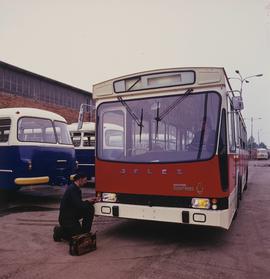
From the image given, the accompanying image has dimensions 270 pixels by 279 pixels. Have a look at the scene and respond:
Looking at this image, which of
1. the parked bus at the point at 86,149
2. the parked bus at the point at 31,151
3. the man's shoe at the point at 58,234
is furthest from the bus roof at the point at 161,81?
the parked bus at the point at 86,149

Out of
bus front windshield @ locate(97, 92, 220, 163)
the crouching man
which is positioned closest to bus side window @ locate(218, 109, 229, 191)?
bus front windshield @ locate(97, 92, 220, 163)

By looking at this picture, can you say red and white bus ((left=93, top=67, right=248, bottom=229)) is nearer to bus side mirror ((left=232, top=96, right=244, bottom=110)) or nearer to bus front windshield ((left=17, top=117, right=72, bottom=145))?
bus side mirror ((left=232, top=96, right=244, bottom=110))

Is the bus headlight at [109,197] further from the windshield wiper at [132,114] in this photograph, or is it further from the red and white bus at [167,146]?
the windshield wiper at [132,114]

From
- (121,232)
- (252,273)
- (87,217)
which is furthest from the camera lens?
(121,232)

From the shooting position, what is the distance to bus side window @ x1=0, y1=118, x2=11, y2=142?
Answer: 11203mm

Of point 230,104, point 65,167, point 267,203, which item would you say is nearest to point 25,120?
point 65,167

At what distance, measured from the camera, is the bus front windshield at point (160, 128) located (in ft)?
20.5

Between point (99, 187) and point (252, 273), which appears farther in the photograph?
point (99, 187)

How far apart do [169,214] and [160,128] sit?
1.50m

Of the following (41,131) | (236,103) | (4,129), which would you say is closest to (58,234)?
(236,103)

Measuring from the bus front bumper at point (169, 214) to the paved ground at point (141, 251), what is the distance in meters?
0.52

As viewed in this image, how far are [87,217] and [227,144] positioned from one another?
281cm

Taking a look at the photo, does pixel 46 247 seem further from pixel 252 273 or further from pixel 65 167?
pixel 65 167

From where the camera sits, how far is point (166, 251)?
6.25 m
